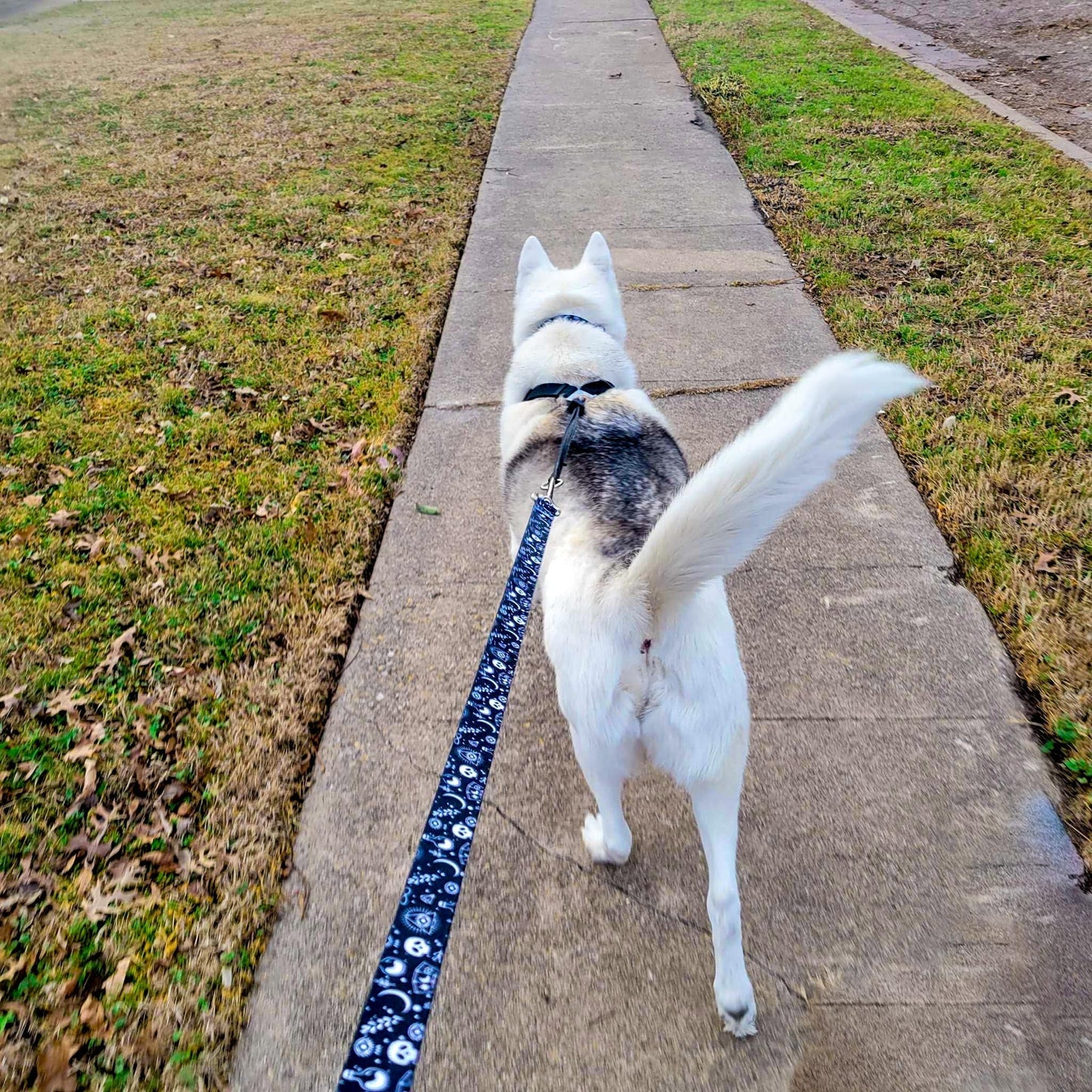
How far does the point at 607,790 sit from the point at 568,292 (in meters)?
2.48

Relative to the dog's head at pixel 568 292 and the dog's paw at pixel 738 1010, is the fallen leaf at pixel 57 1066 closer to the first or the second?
the dog's paw at pixel 738 1010

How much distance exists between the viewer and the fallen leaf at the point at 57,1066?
2057 millimetres

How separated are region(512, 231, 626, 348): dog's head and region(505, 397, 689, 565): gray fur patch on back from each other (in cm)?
83

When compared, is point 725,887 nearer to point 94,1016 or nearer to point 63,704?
point 94,1016

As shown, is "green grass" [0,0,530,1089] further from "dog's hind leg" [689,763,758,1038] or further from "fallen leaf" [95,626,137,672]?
"dog's hind leg" [689,763,758,1038]

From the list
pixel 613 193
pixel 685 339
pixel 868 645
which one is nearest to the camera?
pixel 868 645

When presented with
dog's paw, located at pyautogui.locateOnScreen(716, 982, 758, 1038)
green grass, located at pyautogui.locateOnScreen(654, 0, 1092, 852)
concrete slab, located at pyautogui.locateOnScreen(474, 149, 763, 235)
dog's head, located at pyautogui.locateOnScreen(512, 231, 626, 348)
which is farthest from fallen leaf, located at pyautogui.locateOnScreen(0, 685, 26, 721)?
concrete slab, located at pyautogui.locateOnScreen(474, 149, 763, 235)

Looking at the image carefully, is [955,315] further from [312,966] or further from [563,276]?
[312,966]

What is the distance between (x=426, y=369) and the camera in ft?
17.4

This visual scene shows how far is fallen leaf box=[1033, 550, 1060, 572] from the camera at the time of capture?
344 centimetres

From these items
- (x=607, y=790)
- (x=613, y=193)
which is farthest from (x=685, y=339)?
(x=607, y=790)

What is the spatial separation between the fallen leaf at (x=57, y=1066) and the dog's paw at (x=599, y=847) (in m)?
1.56

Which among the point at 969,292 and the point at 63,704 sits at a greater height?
the point at 63,704

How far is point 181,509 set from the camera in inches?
162
